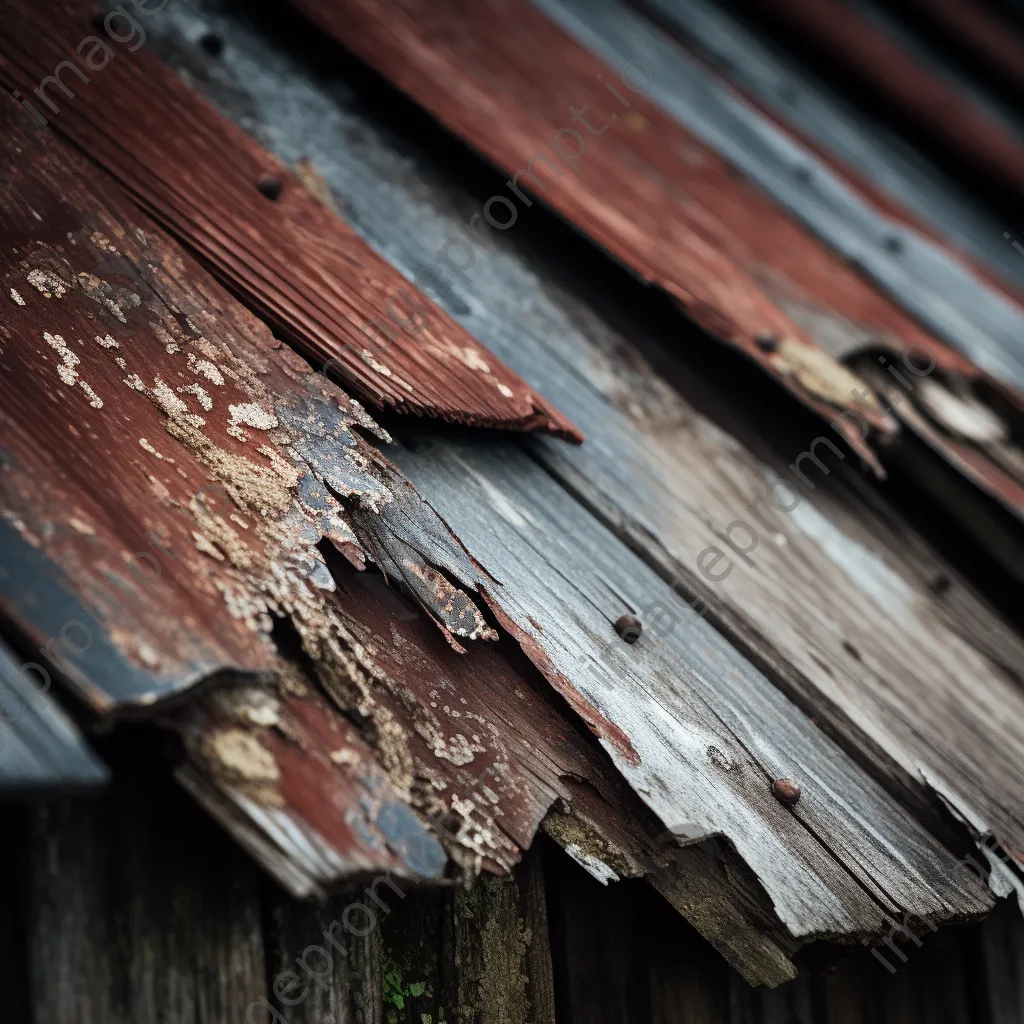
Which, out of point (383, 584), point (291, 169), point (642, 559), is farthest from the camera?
point (291, 169)

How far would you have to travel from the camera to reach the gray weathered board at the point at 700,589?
136 centimetres

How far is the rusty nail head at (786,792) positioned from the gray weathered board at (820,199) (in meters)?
1.50

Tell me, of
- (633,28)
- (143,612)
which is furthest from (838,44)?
(143,612)

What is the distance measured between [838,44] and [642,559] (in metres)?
2.54

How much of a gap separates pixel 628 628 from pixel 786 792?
1.17ft

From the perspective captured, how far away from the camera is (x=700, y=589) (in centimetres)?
170

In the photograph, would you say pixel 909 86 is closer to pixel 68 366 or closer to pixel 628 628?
pixel 628 628

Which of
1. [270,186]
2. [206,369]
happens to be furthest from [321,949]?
[270,186]

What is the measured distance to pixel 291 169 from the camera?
192 cm

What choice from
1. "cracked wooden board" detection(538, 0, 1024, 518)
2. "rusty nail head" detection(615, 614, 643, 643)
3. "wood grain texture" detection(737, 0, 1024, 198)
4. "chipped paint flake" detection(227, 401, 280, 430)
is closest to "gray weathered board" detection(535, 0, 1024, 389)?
"cracked wooden board" detection(538, 0, 1024, 518)

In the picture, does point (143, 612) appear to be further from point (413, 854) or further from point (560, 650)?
point (560, 650)

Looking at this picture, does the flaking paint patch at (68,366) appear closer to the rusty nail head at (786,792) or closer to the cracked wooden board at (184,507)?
the cracked wooden board at (184,507)

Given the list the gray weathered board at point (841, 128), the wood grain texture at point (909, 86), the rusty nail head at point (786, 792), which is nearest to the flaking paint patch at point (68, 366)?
the rusty nail head at point (786, 792)

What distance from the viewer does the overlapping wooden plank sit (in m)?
0.77
